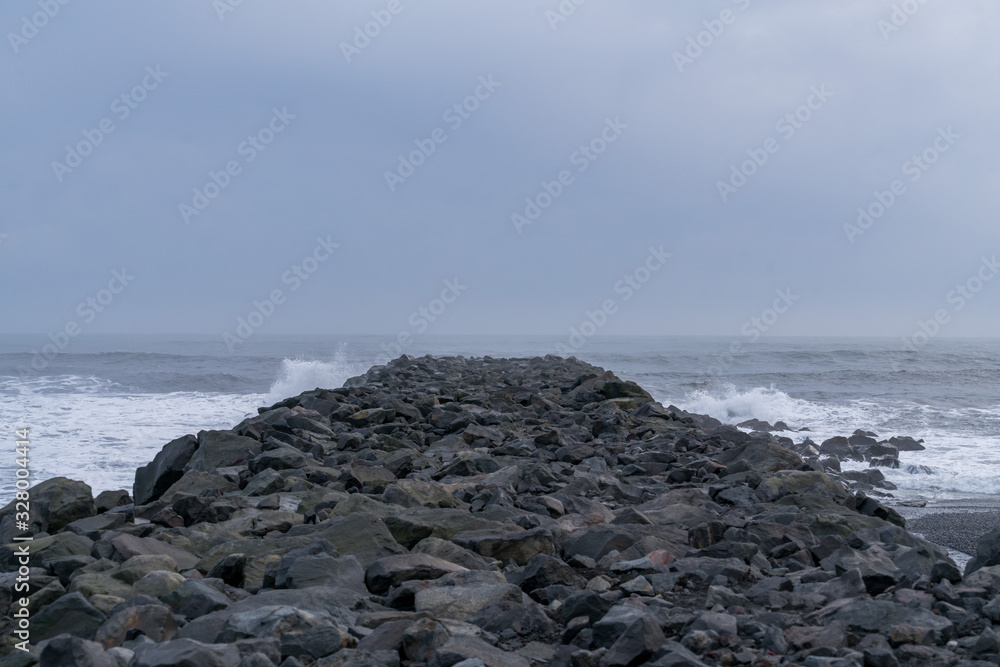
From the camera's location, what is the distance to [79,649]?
7.80ft

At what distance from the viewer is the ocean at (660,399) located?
11.0 metres

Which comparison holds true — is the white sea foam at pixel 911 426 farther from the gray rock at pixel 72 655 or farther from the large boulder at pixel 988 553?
the gray rock at pixel 72 655

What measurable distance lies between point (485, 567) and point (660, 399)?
Result: 19788 millimetres

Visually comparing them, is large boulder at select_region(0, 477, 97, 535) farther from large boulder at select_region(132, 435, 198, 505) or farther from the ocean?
the ocean

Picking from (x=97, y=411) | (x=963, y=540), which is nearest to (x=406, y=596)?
(x=963, y=540)

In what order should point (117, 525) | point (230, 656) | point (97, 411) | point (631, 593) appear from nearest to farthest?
1. point (230, 656)
2. point (631, 593)
3. point (117, 525)
4. point (97, 411)

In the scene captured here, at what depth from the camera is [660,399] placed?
2278 centimetres

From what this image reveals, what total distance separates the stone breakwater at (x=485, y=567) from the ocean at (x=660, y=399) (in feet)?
15.4

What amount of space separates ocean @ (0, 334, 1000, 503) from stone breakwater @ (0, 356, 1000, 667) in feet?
15.4

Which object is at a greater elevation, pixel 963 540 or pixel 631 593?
pixel 631 593

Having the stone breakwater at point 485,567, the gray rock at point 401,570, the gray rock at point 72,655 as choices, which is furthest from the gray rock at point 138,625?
the gray rock at point 401,570

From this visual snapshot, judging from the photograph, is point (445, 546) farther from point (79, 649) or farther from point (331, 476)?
point (331, 476)

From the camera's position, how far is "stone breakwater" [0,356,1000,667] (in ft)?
8.29

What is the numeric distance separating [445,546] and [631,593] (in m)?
1.02
